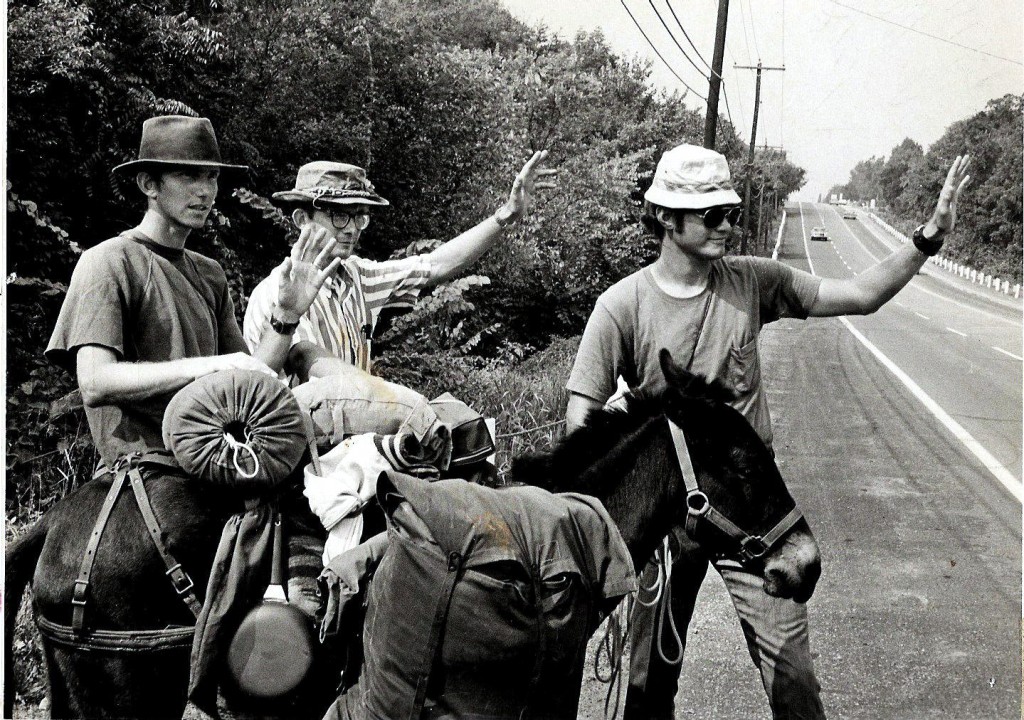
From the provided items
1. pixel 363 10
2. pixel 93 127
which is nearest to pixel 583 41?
pixel 363 10

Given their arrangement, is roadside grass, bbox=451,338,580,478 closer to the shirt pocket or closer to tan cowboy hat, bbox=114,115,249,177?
the shirt pocket

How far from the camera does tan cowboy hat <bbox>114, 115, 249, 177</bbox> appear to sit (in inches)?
115

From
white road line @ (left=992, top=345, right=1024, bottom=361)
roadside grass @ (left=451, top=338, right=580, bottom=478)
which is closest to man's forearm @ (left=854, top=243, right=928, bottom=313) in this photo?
roadside grass @ (left=451, top=338, right=580, bottom=478)

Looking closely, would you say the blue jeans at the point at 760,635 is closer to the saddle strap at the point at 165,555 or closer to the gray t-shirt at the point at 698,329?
the gray t-shirt at the point at 698,329

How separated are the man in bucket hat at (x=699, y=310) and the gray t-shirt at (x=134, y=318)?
1.34 metres

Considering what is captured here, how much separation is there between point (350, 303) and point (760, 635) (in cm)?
193

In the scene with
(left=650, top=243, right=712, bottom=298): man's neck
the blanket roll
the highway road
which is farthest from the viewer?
the highway road

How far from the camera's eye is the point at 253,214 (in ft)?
32.0

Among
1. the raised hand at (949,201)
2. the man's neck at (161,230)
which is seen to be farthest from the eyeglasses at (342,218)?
the raised hand at (949,201)

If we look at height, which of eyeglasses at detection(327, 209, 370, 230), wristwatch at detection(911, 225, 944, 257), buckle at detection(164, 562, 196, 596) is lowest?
buckle at detection(164, 562, 196, 596)

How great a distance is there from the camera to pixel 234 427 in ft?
8.48

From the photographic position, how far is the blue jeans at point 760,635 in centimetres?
296

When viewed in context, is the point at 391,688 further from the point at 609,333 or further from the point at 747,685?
the point at 747,685

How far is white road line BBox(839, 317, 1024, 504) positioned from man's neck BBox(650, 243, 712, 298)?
21.0 ft
